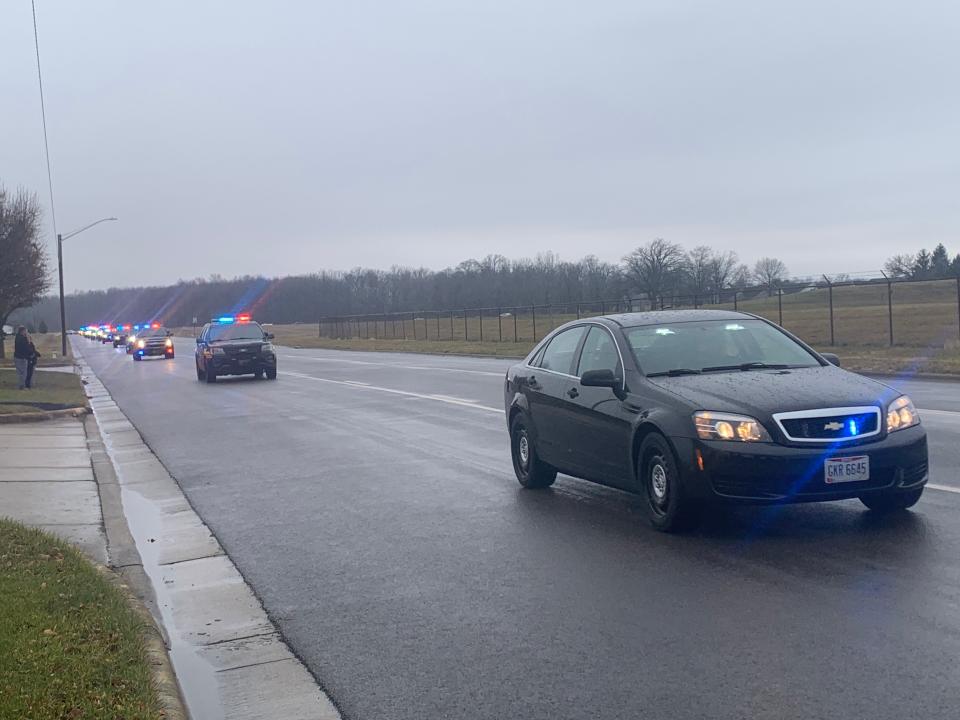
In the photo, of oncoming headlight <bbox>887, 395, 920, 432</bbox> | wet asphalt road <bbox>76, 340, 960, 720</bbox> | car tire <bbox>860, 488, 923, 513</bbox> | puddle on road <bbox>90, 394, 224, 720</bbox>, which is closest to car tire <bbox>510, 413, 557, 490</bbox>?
wet asphalt road <bbox>76, 340, 960, 720</bbox>

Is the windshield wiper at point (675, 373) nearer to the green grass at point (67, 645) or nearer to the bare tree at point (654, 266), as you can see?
the green grass at point (67, 645)

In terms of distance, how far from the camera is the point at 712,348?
27.3 feet

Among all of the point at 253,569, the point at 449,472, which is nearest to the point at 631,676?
the point at 253,569

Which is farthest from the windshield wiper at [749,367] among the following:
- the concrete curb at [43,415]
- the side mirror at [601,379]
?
the concrete curb at [43,415]

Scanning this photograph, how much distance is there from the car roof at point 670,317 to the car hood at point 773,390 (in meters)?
0.99

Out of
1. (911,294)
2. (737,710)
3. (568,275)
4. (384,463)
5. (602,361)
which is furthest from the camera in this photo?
(568,275)

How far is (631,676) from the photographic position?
4.79 metres

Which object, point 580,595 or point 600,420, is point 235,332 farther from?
point 580,595

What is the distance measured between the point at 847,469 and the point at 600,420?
6.66ft

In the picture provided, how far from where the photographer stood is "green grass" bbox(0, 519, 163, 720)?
4453 mm

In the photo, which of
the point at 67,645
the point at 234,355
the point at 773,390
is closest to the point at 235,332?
the point at 234,355

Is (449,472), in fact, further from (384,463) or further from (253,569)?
(253,569)

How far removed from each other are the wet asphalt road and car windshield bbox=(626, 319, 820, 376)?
1172 mm

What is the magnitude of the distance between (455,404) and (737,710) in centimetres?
1491
